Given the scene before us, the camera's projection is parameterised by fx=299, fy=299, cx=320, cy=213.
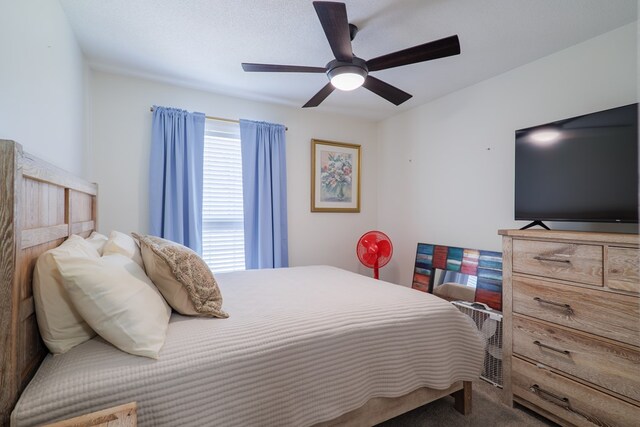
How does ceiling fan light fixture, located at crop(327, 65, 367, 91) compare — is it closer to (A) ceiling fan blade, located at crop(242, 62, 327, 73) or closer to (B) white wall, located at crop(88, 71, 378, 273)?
(A) ceiling fan blade, located at crop(242, 62, 327, 73)

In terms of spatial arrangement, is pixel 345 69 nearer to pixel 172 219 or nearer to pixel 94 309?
pixel 94 309

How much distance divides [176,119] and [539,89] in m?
3.12

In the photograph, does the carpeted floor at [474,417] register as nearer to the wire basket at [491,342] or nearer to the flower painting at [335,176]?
the wire basket at [491,342]

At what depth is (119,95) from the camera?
267cm

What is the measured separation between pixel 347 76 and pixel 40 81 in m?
1.64

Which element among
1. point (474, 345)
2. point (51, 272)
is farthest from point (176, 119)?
point (474, 345)

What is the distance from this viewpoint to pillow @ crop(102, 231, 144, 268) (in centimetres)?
148

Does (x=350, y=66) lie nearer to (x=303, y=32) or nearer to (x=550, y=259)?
(x=303, y=32)

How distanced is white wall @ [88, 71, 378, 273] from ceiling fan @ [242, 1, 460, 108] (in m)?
1.30

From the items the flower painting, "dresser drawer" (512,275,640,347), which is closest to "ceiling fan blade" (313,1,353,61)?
"dresser drawer" (512,275,640,347)

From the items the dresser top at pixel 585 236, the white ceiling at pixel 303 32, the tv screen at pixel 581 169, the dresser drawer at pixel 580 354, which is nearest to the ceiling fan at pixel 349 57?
the white ceiling at pixel 303 32

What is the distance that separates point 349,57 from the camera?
1771mm

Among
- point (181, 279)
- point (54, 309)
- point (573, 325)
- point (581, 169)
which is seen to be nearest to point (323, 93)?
point (181, 279)

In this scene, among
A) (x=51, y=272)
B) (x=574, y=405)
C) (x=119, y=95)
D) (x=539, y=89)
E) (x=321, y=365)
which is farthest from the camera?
(x=119, y=95)
